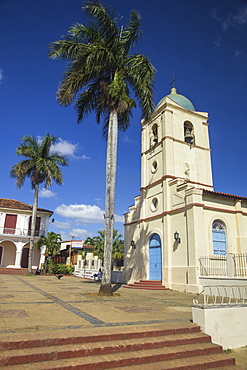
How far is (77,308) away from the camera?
7887mm

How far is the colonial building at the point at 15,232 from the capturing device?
109 ft

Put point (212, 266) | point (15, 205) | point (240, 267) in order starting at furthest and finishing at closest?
point (15, 205) < point (212, 266) < point (240, 267)

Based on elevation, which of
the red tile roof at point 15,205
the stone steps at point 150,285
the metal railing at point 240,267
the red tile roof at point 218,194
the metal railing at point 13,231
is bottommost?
the stone steps at point 150,285

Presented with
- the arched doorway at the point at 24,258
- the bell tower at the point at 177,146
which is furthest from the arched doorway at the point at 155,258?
the arched doorway at the point at 24,258

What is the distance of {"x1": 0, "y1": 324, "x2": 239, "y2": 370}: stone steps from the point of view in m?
4.26

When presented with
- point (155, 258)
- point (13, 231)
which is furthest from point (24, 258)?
point (155, 258)

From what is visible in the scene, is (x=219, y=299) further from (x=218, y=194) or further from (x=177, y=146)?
(x=177, y=146)

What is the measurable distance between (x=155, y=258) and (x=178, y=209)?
4.49 meters

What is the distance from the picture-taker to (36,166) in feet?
87.0

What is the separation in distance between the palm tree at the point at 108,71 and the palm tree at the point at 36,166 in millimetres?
14395

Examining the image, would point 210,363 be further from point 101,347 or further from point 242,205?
point 242,205

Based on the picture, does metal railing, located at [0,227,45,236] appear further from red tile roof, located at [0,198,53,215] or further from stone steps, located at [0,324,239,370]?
stone steps, located at [0,324,239,370]

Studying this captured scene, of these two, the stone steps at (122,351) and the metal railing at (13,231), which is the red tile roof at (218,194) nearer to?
the stone steps at (122,351)

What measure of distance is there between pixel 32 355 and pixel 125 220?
66.6ft
